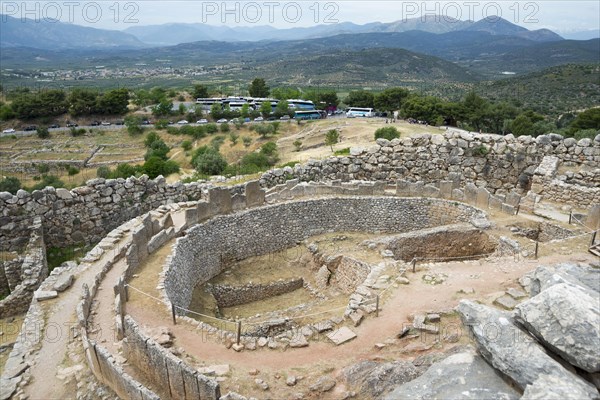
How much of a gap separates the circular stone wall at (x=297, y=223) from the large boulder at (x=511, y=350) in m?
10.4

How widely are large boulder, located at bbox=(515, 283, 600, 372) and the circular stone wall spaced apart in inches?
442

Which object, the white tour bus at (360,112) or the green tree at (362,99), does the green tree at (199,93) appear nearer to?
the green tree at (362,99)

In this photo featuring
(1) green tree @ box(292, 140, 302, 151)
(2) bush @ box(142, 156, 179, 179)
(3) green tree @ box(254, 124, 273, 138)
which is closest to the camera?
(2) bush @ box(142, 156, 179, 179)

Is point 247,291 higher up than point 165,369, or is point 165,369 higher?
point 165,369

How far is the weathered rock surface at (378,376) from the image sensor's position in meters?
8.18

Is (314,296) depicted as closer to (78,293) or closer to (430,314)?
(430,314)

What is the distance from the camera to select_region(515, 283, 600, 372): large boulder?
5664mm

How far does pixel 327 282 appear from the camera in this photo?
53.1 ft

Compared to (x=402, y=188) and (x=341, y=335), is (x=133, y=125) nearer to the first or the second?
(x=402, y=188)

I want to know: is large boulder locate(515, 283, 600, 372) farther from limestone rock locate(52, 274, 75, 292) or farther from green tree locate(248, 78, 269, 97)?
green tree locate(248, 78, 269, 97)

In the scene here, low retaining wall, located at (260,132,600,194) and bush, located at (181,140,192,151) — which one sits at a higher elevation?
low retaining wall, located at (260,132,600,194)

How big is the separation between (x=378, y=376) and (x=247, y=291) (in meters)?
8.18

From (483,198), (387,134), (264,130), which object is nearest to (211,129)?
(264,130)

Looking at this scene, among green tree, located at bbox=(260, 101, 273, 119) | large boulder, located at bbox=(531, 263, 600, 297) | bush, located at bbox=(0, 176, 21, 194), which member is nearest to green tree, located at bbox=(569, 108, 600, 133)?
large boulder, located at bbox=(531, 263, 600, 297)
